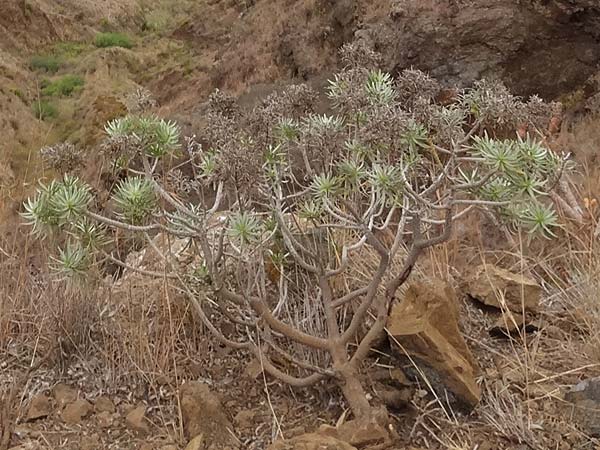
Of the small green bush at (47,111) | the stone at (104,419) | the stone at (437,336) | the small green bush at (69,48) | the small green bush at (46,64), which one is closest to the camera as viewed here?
the stone at (437,336)

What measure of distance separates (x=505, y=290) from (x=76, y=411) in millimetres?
1628

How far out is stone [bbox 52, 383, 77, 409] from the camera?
275 cm

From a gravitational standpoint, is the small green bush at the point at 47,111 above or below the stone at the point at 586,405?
below

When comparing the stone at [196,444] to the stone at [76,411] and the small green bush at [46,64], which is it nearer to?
the stone at [76,411]

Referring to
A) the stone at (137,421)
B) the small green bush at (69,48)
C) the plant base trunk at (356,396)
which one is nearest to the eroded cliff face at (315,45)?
the small green bush at (69,48)

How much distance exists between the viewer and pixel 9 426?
103 inches

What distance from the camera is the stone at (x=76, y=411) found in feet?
8.77

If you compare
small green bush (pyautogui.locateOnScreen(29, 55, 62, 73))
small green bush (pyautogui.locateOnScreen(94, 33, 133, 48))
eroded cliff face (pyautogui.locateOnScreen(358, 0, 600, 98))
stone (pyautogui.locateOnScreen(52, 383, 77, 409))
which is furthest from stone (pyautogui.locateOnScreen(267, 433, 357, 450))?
small green bush (pyautogui.locateOnScreen(94, 33, 133, 48))

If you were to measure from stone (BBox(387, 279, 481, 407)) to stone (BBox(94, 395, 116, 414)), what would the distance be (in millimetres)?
977

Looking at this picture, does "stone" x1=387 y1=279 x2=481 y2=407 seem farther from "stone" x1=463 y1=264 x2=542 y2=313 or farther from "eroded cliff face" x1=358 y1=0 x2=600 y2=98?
"eroded cliff face" x1=358 y1=0 x2=600 y2=98

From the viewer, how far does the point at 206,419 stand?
8.29ft

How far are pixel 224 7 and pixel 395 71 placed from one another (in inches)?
667

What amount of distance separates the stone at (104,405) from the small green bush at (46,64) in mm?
19693

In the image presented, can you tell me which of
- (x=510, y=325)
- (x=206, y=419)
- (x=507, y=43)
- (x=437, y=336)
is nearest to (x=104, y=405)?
(x=206, y=419)
